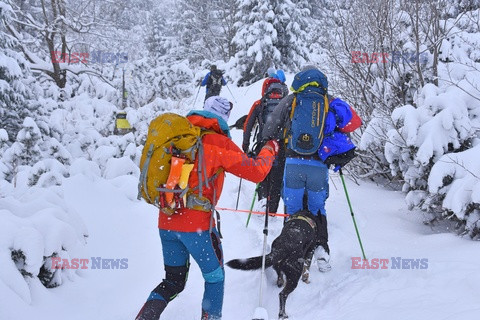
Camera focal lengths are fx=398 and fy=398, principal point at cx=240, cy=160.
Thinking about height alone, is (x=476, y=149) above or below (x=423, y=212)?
above

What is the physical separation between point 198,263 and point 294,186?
151cm

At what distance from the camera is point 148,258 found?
5.16 m

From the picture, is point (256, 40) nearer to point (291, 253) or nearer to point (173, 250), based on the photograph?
point (291, 253)

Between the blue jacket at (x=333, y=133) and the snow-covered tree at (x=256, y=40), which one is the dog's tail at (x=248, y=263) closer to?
the blue jacket at (x=333, y=133)

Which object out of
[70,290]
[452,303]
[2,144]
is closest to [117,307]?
[70,290]

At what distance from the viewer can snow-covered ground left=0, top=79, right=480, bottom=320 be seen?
10.9 feet

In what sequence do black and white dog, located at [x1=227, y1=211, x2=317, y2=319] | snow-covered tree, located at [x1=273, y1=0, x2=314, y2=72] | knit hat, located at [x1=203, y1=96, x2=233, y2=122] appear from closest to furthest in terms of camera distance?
black and white dog, located at [x1=227, y1=211, x2=317, y2=319] → knit hat, located at [x1=203, y1=96, x2=233, y2=122] → snow-covered tree, located at [x1=273, y1=0, x2=314, y2=72]

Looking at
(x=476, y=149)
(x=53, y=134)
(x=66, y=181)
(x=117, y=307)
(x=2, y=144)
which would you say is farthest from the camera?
(x=53, y=134)

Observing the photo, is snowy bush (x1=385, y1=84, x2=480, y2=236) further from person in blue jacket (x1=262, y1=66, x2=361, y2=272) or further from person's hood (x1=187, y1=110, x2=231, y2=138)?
person's hood (x1=187, y1=110, x2=231, y2=138)

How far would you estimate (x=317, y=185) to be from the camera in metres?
4.11

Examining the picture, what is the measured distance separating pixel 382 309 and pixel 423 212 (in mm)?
2781

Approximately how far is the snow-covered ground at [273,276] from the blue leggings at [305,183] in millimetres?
810

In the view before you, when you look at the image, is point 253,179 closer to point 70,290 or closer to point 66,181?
point 70,290

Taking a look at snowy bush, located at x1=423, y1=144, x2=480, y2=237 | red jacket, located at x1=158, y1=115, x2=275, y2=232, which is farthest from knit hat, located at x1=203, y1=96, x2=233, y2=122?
snowy bush, located at x1=423, y1=144, x2=480, y2=237
